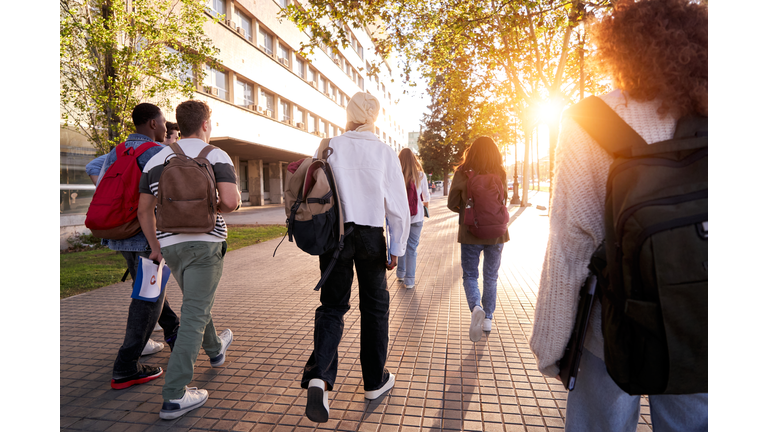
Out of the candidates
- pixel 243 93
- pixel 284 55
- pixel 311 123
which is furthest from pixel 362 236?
pixel 311 123

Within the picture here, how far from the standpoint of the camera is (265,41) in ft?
87.8

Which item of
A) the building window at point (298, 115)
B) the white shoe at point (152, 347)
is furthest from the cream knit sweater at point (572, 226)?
the building window at point (298, 115)

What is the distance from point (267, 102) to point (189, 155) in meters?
25.4

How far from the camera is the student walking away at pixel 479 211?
429cm

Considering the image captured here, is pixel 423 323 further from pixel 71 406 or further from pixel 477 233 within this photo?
pixel 71 406

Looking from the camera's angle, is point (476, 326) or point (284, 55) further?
point (284, 55)

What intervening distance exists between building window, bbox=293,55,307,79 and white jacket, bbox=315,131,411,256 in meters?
29.6

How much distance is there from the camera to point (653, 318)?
1186 mm

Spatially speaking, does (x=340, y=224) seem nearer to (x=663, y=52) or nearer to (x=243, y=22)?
(x=663, y=52)

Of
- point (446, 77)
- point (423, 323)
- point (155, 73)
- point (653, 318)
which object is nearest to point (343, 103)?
point (446, 77)

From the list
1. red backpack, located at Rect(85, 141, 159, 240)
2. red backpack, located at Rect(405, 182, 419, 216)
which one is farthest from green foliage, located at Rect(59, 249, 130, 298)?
red backpack, located at Rect(405, 182, 419, 216)

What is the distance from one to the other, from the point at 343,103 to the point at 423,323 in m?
39.2

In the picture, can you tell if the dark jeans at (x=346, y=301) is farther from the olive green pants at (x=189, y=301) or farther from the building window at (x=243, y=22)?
the building window at (x=243, y=22)

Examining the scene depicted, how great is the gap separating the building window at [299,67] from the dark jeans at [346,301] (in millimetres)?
29858
